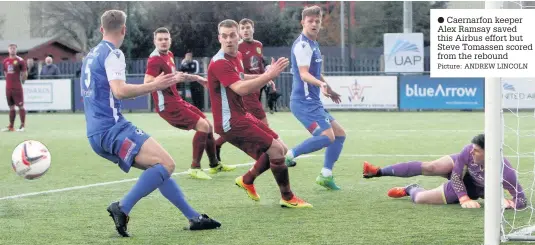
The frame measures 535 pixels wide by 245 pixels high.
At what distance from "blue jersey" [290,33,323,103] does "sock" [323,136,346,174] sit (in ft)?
1.71

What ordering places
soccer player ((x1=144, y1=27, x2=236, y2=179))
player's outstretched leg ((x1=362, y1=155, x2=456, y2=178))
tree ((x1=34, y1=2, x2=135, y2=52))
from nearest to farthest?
player's outstretched leg ((x1=362, y1=155, x2=456, y2=178)), soccer player ((x1=144, y1=27, x2=236, y2=179)), tree ((x1=34, y1=2, x2=135, y2=52))

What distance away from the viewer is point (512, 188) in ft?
26.7

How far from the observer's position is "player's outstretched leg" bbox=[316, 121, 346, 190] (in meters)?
10.2

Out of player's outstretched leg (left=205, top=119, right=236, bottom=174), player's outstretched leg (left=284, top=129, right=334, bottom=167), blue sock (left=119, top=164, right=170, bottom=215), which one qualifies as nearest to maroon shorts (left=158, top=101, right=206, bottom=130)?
player's outstretched leg (left=205, top=119, right=236, bottom=174)

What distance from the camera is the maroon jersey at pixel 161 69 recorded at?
39.1ft

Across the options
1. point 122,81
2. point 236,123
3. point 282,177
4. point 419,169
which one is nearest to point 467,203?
point 419,169

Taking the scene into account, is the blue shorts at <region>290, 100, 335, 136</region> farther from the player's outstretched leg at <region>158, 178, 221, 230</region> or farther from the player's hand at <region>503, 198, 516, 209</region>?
the player's outstretched leg at <region>158, 178, 221, 230</region>

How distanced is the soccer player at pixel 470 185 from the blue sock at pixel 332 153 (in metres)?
1.54

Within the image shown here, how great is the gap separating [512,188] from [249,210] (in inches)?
90.9

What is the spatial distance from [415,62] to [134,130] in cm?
2515

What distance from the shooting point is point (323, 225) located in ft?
25.1

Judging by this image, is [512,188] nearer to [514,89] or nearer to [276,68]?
[276,68]

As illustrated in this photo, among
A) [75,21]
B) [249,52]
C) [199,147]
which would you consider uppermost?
[75,21]

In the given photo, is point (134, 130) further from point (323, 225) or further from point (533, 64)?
point (533, 64)
